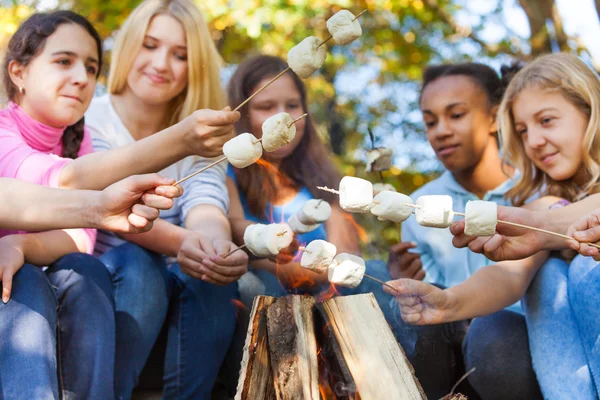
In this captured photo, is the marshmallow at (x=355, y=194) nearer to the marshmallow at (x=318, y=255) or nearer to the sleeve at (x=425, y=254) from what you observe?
the marshmallow at (x=318, y=255)

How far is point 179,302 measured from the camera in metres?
2.44

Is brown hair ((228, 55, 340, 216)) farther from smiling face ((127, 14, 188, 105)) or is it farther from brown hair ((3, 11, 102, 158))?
brown hair ((3, 11, 102, 158))

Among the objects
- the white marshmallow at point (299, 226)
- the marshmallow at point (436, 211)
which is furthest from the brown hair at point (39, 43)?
the marshmallow at point (436, 211)

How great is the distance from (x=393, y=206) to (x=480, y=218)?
25 centimetres

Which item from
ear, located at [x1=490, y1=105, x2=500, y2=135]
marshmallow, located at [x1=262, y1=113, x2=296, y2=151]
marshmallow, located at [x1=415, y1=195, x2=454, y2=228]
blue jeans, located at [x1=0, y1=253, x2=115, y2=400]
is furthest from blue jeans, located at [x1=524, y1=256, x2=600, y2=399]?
blue jeans, located at [x1=0, y1=253, x2=115, y2=400]

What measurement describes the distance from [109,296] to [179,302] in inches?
13.5

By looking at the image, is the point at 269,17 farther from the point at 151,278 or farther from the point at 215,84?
→ the point at 151,278

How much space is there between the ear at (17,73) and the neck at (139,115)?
0.51 metres

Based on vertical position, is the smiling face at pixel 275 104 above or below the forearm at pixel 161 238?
above

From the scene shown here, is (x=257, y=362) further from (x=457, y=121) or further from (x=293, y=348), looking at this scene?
(x=457, y=121)

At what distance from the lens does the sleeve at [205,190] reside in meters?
2.68

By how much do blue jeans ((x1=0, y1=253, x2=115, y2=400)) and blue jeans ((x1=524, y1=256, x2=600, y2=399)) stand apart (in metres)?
1.47

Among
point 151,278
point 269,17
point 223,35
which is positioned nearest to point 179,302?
point 151,278

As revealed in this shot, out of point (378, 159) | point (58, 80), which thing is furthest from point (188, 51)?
point (378, 159)
